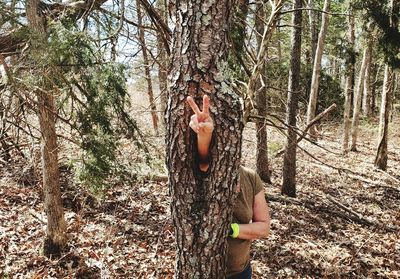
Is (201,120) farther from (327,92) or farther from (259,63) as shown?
(327,92)

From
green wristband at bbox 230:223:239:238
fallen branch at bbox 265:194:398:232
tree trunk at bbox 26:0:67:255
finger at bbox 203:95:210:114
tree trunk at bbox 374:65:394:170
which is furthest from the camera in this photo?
tree trunk at bbox 374:65:394:170

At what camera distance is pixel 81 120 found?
495 cm

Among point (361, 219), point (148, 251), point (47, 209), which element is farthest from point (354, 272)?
point (47, 209)

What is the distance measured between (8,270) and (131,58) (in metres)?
3.53

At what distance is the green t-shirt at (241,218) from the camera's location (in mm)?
2625

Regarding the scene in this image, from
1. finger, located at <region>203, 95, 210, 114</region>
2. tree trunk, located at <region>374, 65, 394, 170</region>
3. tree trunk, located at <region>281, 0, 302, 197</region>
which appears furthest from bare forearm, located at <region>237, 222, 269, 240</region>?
tree trunk, located at <region>374, 65, 394, 170</region>

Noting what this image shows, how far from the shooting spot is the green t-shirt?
2625mm

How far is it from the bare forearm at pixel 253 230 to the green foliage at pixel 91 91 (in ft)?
9.74

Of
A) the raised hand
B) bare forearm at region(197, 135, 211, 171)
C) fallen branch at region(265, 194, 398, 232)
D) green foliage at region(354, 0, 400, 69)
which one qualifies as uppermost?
green foliage at region(354, 0, 400, 69)

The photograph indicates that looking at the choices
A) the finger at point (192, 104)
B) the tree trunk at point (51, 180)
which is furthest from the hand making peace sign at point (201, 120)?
the tree trunk at point (51, 180)

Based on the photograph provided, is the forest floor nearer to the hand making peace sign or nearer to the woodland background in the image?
the woodland background

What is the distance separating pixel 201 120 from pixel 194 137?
19cm

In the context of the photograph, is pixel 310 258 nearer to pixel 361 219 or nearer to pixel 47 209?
pixel 361 219

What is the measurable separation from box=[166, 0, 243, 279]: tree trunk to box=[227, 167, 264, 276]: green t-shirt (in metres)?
0.25
